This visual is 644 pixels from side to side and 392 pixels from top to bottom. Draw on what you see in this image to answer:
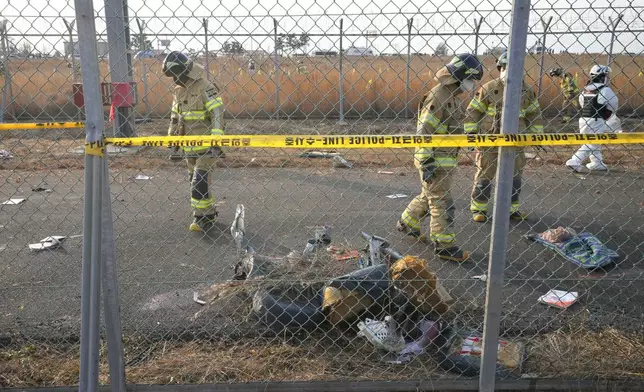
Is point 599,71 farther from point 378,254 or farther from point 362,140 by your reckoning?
point 362,140

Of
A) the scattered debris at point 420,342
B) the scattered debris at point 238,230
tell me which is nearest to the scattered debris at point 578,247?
the scattered debris at point 420,342

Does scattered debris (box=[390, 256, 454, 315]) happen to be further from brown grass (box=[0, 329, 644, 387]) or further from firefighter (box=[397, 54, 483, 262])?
firefighter (box=[397, 54, 483, 262])

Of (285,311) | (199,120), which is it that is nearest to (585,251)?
(285,311)

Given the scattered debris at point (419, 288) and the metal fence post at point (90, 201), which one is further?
the scattered debris at point (419, 288)

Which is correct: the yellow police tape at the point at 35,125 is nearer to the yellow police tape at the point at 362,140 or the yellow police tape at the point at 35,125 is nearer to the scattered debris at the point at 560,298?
the yellow police tape at the point at 362,140

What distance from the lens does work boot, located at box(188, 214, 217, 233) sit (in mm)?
6085

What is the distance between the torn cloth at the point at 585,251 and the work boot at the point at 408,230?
1.26 m

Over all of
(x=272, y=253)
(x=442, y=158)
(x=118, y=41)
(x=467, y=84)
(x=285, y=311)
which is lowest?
(x=272, y=253)

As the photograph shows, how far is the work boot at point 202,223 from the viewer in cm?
A: 609

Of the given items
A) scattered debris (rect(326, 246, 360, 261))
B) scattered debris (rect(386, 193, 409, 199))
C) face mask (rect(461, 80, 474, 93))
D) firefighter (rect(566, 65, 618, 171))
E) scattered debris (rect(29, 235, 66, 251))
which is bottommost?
scattered debris (rect(29, 235, 66, 251))

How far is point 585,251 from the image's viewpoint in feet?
16.8

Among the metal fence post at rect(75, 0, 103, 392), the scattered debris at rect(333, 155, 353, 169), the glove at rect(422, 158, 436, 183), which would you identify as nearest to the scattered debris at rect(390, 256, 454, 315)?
the glove at rect(422, 158, 436, 183)

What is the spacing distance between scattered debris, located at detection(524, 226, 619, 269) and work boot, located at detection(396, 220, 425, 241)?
1183mm

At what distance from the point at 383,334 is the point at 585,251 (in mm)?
2740
